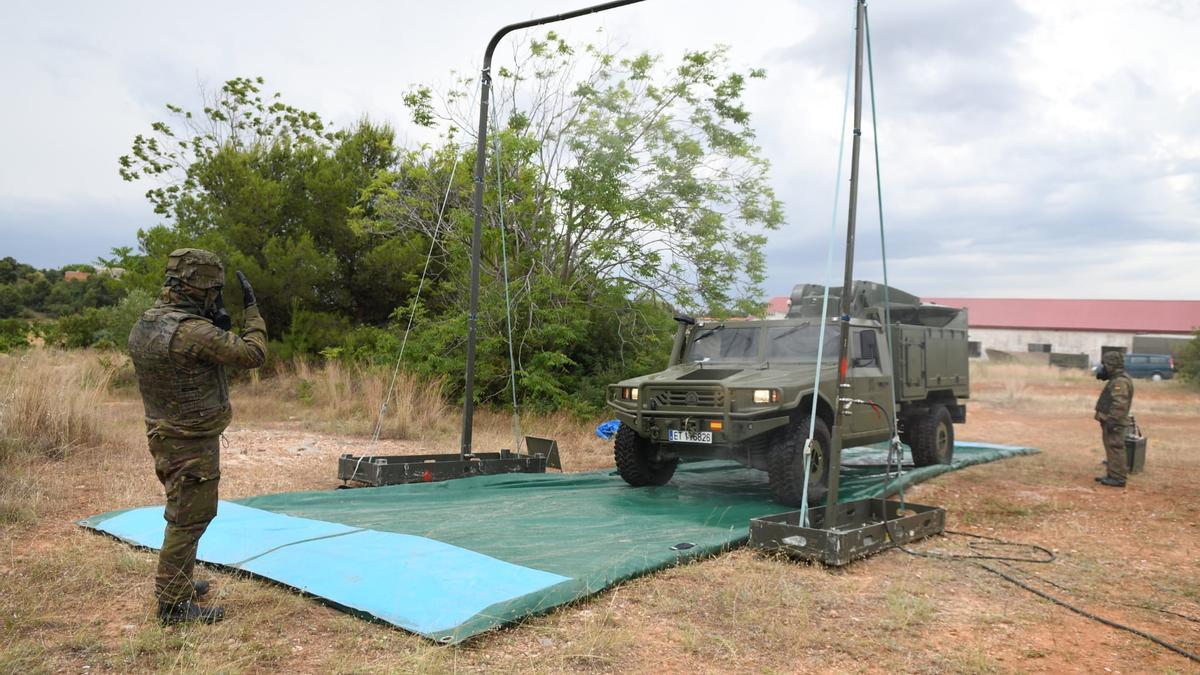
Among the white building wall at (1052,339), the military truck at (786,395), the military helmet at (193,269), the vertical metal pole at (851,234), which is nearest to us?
the military helmet at (193,269)

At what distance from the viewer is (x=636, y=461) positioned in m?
8.48

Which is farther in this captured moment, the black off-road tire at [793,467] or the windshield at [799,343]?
the windshield at [799,343]

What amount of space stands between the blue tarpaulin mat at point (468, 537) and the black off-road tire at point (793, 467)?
257mm

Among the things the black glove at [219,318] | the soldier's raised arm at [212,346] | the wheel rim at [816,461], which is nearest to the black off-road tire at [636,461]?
the wheel rim at [816,461]

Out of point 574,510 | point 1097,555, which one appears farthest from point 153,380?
point 1097,555

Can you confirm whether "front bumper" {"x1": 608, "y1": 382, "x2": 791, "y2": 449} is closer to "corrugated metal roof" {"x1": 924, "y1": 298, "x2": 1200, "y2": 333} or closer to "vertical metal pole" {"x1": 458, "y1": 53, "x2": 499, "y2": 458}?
"vertical metal pole" {"x1": 458, "y1": 53, "x2": 499, "y2": 458}

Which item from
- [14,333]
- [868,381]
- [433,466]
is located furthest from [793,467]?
[14,333]

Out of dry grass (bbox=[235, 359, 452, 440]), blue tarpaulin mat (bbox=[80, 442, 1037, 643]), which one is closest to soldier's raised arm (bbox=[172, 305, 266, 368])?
blue tarpaulin mat (bbox=[80, 442, 1037, 643])

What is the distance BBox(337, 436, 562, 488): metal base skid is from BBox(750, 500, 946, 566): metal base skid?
3531 millimetres

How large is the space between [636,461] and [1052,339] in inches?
1669

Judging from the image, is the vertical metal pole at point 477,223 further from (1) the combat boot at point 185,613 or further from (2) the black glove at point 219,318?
(1) the combat boot at point 185,613

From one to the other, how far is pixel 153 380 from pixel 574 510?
376cm

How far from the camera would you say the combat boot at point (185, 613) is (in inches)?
167

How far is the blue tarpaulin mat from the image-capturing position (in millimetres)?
4547
